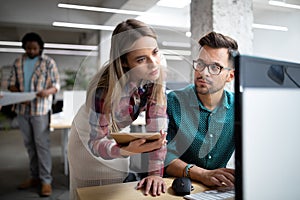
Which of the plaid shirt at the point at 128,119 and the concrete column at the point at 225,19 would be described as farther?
the concrete column at the point at 225,19

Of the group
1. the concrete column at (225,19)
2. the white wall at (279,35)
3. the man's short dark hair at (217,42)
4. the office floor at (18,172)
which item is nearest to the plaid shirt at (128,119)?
the man's short dark hair at (217,42)

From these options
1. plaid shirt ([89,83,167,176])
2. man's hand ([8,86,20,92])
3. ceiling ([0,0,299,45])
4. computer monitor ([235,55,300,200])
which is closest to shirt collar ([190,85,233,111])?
plaid shirt ([89,83,167,176])

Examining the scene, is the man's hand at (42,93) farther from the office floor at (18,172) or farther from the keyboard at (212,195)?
the keyboard at (212,195)

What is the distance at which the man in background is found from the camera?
2.73 metres

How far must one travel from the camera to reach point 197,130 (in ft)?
3.25

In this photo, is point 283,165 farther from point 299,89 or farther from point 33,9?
point 33,9

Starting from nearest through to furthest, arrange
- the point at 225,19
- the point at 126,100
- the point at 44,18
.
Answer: the point at 126,100 → the point at 225,19 → the point at 44,18

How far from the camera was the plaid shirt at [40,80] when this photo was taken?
272 centimetres

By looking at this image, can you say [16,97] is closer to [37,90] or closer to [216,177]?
[37,90]

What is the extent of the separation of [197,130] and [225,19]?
1.07 metres

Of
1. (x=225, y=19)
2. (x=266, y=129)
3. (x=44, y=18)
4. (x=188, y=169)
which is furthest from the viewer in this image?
(x=44, y=18)

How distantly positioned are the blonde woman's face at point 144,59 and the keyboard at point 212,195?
0.36m

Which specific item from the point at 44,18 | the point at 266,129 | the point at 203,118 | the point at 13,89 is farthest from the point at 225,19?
the point at 44,18

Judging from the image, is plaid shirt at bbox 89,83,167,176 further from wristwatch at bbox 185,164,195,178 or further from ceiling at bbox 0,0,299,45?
ceiling at bbox 0,0,299,45
